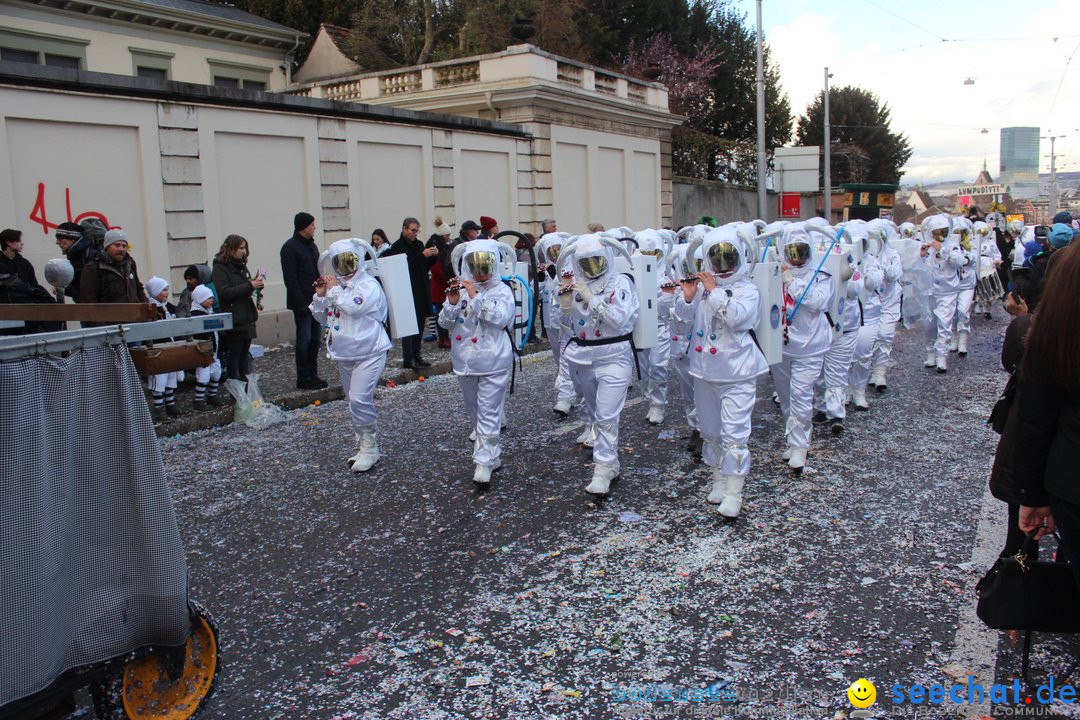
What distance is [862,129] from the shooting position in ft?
175

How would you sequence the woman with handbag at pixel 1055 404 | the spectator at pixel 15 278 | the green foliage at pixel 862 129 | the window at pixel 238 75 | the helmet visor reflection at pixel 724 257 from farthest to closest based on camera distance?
the green foliage at pixel 862 129 → the window at pixel 238 75 → the spectator at pixel 15 278 → the helmet visor reflection at pixel 724 257 → the woman with handbag at pixel 1055 404

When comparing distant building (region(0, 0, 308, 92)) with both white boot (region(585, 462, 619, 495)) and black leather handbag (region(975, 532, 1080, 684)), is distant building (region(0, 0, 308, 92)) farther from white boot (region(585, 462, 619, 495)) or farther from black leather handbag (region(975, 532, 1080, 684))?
black leather handbag (region(975, 532, 1080, 684))

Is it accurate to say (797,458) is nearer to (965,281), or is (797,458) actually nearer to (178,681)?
(178,681)

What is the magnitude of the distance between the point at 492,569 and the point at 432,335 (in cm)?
938

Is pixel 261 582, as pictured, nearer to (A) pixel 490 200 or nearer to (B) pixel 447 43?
(A) pixel 490 200

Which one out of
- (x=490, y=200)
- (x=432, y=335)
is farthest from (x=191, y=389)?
(x=490, y=200)

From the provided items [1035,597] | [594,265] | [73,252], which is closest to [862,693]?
[1035,597]

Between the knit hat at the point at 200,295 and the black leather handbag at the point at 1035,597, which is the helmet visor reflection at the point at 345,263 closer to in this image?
the knit hat at the point at 200,295

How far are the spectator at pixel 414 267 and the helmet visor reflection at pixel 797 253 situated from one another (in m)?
5.35

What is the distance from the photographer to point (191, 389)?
10297mm

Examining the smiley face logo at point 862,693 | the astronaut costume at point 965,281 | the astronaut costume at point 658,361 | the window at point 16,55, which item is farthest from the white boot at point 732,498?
the window at point 16,55

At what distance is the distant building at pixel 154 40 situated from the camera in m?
20.8

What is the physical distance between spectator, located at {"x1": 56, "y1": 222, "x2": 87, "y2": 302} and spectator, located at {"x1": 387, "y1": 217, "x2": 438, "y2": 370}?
3910 millimetres

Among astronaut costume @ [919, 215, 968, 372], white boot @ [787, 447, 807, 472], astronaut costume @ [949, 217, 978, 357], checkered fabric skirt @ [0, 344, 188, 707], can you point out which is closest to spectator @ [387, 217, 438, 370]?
white boot @ [787, 447, 807, 472]
